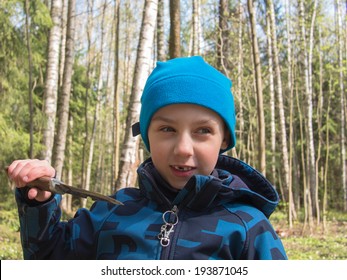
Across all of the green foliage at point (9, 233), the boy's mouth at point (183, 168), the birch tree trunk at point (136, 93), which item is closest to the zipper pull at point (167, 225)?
the boy's mouth at point (183, 168)

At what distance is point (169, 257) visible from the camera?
4.29ft

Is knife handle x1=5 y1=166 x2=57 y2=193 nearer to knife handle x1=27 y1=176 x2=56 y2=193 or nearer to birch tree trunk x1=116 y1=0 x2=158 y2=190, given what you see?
knife handle x1=27 y1=176 x2=56 y2=193

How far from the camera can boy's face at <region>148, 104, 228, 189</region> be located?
1.37 m

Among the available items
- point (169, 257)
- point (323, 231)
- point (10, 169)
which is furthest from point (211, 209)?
point (323, 231)

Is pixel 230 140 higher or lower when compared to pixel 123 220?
higher

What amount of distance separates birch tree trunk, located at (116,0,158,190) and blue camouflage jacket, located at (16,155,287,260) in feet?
12.0

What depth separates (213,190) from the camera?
1353 mm

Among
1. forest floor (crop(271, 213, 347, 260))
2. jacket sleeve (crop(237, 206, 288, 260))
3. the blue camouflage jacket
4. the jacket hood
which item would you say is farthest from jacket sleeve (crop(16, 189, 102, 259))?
forest floor (crop(271, 213, 347, 260))

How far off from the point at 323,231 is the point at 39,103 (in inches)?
332

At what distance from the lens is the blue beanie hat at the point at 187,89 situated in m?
1.39

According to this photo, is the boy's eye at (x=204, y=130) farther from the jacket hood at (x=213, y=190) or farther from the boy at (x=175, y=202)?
the jacket hood at (x=213, y=190)

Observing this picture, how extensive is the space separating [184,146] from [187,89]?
0.63 ft

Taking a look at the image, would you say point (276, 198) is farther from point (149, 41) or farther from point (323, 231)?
point (323, 231)
